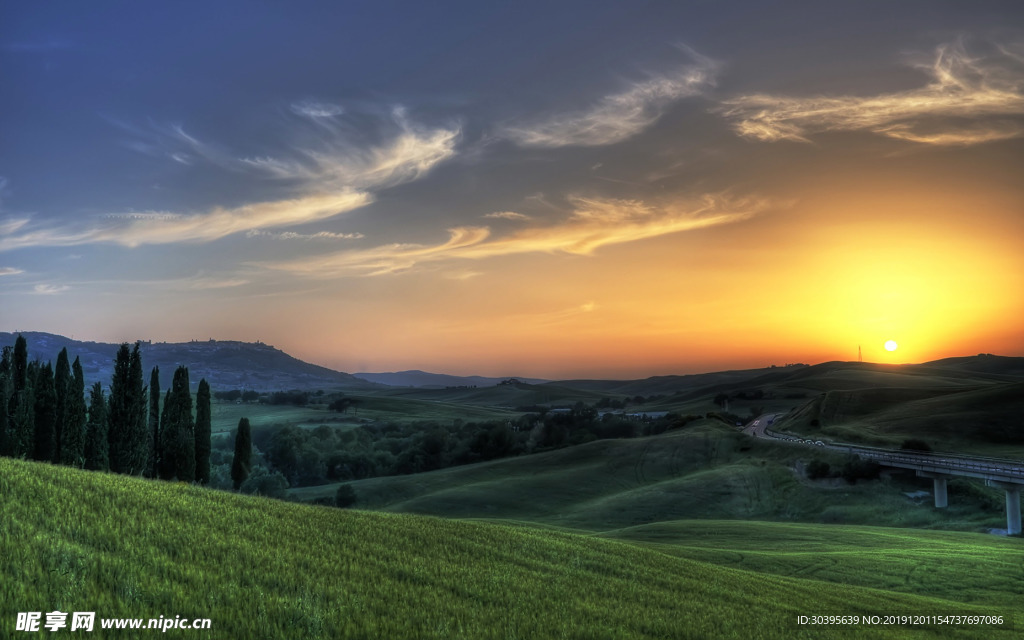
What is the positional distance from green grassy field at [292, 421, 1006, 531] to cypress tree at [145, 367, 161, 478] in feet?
117

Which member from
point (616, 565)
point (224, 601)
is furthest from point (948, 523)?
point (224, 601)

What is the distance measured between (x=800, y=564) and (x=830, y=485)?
6031 cm

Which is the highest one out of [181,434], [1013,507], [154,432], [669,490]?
[181,434]

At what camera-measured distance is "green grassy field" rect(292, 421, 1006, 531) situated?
80.9m

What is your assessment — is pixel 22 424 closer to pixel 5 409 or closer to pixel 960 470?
pixel 5 409

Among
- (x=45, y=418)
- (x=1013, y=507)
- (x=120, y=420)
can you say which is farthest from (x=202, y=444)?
(x=1013, y=507)

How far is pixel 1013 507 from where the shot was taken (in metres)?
69.1

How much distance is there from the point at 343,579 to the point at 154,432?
261 feet

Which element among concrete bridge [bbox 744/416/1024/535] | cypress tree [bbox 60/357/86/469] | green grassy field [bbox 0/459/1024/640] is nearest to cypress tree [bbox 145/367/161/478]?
cypress tree [bbox 60/357/86/469]

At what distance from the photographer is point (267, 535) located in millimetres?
17547

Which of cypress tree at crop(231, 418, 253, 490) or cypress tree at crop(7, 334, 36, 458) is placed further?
cypress tree at crop(231, 418, 253, 490)

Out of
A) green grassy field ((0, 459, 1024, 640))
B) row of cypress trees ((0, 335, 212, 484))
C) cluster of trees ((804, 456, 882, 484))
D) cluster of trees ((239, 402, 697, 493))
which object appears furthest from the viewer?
cluster of trees ((239, 402, 697, 493))

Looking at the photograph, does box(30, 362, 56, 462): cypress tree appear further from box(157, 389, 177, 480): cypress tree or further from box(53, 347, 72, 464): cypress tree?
box(157, 389, 177, 480): cypress tree

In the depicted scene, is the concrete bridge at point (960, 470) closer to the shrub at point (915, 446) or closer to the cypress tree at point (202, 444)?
the shrub at point (915, 446)
